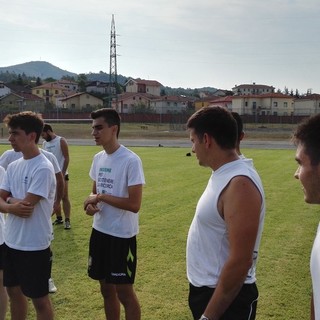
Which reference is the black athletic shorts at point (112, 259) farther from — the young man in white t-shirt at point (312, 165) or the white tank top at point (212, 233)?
the young man in white t-shirt at point (312, 165)

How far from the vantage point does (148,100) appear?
97.8 meters

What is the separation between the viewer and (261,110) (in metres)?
79.6

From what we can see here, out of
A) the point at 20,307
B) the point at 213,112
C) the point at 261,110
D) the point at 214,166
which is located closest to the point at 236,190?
the point at 214,166

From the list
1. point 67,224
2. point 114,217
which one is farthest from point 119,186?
point 67,224

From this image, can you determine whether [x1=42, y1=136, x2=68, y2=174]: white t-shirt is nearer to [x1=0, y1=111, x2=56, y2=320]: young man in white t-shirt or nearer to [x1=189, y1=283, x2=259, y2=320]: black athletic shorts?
[x1=0, y1=111, x2=56, y2=320]: young man in white t-shirt

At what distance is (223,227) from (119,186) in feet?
5.92

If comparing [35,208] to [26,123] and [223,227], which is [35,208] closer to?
[26,123]

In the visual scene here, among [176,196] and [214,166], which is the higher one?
[214,166]

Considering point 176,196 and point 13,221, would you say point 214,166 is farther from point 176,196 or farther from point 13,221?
point 176,196

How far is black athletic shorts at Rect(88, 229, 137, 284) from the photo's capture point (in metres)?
3.97

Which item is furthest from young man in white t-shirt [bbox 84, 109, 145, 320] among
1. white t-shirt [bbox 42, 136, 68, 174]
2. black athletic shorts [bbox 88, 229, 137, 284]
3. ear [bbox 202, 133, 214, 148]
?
white t-shirt [bbox 42, 136, 68, 174]

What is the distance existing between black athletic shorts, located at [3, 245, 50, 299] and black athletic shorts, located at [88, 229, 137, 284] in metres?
0.50

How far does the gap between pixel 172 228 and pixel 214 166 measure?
237 inches

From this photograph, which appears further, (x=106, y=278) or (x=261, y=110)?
(x=261, y=110)
